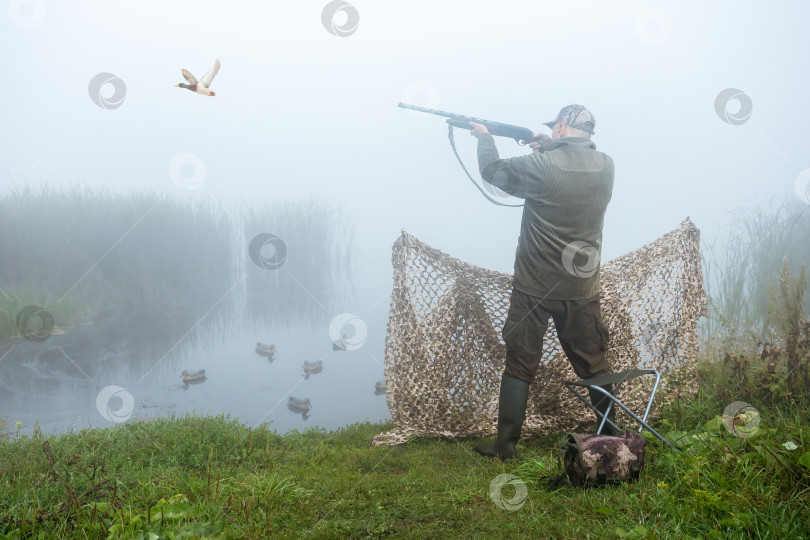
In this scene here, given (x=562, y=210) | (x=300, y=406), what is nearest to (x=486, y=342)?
(x=562, y=210)

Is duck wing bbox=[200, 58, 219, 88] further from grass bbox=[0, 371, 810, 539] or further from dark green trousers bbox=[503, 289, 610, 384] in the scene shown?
dark green trousers bbox=[503, 289, 610, 384]

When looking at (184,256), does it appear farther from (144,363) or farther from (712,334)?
(712,334)

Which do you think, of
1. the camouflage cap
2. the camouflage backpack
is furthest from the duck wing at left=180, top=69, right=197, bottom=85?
the camouflage backpack

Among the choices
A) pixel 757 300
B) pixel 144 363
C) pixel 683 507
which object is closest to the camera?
pixel 683 507

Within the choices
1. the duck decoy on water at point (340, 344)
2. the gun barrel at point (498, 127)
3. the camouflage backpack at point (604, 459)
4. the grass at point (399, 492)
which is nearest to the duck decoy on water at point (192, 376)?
the duck decoy on water at point (340, 344)

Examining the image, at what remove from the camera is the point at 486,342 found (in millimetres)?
3439

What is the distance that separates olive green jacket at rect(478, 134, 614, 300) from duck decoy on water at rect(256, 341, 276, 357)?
13.7 ft

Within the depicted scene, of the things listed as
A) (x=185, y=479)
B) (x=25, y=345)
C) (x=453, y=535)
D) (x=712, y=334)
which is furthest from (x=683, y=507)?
(x=25, y=345)

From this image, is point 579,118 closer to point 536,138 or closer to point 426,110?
point 536,138

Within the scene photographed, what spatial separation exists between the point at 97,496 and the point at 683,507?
2260 mm

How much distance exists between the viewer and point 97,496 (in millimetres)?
2045

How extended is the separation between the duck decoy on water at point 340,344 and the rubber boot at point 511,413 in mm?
3572

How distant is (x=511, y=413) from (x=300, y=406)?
3.01 metres

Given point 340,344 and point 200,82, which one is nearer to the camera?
point 200,82
